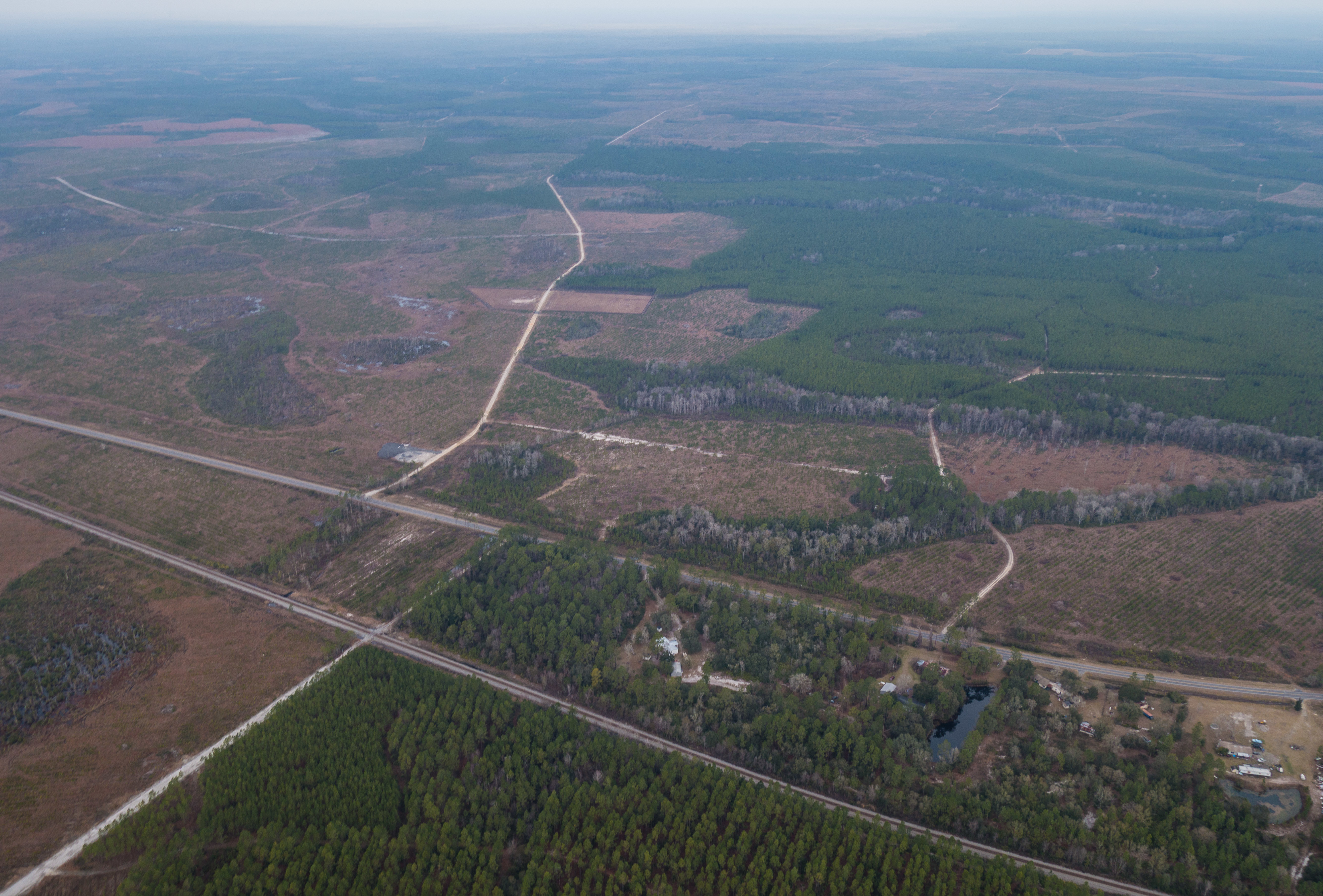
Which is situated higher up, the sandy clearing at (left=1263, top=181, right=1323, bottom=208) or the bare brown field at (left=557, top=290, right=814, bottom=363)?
the sandy clearing at (left=1263, top=181, right=1323, bottom=208)

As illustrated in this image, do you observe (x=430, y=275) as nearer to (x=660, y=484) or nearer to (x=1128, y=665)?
(x=660, y=484)

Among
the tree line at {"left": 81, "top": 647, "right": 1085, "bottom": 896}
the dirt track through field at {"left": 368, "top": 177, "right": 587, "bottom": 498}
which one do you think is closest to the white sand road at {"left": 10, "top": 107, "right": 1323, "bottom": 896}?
the dirt track through field at {"left": 368, "top": 177, "right": 587, "bottom": 498}

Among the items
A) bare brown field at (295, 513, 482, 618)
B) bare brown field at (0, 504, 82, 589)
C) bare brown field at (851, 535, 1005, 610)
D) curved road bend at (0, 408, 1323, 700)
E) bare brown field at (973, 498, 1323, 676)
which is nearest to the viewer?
curved road bend at (0, 408, 1323, 700)

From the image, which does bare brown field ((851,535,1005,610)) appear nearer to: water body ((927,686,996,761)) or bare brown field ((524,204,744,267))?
water body ((927,686,996,761))

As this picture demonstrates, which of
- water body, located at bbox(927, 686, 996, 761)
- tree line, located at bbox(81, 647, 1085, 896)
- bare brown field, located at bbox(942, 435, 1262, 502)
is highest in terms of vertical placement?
bare brown field, located at bbox(942, 435, 1262, 502)

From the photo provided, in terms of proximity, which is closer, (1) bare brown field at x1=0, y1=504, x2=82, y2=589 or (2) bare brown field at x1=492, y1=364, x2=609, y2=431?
(1) bare brown field at x1=0, y1=504, x2=82, y2=589

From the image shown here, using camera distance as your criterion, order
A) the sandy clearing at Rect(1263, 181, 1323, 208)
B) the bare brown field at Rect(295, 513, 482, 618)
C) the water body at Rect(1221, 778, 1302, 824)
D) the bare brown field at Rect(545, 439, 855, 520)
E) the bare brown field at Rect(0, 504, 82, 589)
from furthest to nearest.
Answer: the sandy clearing at Rect(1263, 181, 1323, 208), the bare brown field at Rect(545, 439, 855, 520), the bare brown field at Rect(0, 504, 82, 589), the bare brown field at Rect(295, 513, 482, 618), the water body at Rect(1221, 778, 1302, 824)
